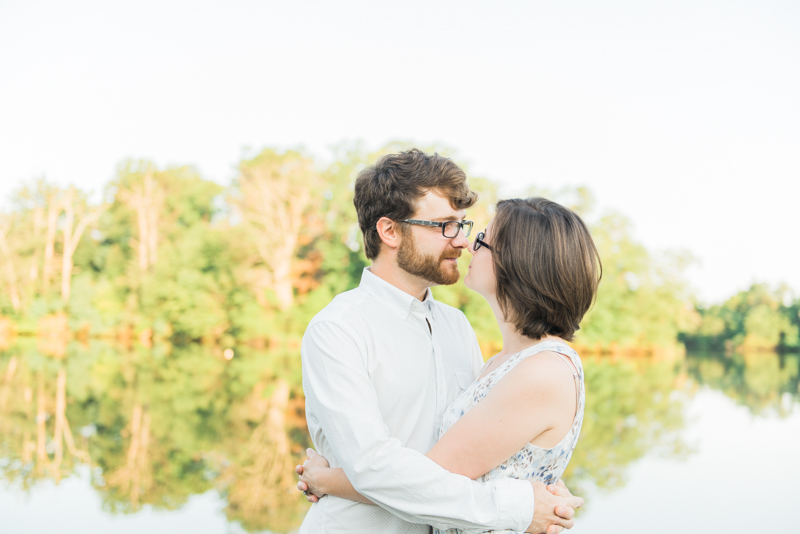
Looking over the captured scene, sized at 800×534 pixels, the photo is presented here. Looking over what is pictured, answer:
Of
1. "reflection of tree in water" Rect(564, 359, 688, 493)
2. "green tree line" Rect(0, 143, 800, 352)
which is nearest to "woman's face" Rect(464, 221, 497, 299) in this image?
"reflection of tree in water" Rect(564, 359, 688, 493)

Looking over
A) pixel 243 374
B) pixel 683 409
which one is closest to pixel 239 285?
pixel 243 374

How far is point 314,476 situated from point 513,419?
76 centimetres

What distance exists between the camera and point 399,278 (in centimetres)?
252

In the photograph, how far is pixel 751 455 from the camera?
11992 mm

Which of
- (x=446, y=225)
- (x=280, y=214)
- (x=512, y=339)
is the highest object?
(x=446, y=225)

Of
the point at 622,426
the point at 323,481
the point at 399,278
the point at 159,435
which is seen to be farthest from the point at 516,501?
the point at 622,426

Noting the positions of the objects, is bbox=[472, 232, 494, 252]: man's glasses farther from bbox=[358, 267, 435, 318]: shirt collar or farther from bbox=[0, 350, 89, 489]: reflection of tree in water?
bbox=[0, 350, 89, 489]: reflection of tree in water

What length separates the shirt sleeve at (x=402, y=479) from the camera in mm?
1877

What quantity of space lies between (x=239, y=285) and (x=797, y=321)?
→ 40.0 metres

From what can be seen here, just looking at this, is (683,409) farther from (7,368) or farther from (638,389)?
(7,368)

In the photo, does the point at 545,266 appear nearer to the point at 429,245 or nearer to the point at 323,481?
the point at 429,245

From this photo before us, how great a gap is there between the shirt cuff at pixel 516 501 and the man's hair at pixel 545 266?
48 centimetres

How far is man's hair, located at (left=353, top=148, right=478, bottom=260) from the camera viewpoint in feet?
8.20

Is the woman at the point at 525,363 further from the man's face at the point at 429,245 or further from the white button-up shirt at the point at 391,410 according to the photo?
the man's face at the point at 429,245
